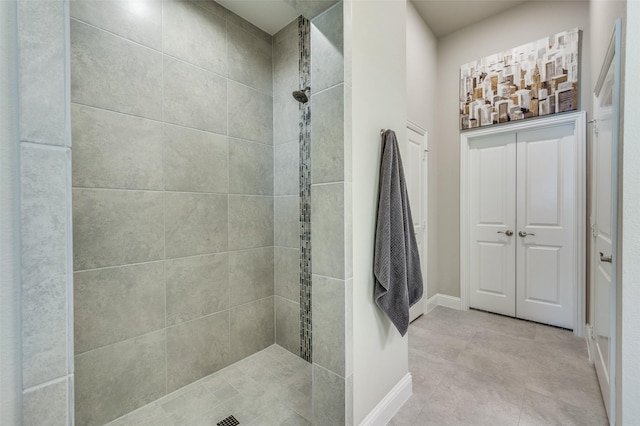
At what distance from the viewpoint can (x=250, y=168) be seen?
237cm

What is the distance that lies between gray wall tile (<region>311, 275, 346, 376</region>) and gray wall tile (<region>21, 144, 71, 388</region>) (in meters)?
0.97

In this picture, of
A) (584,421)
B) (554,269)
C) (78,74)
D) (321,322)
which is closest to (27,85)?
(321,322)

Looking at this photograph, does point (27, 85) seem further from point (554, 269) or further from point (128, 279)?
point (554, 269)

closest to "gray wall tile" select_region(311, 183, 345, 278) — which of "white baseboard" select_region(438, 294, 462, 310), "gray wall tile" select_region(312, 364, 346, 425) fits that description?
"gray wall tile" select_region(312, 364, 346, 425)

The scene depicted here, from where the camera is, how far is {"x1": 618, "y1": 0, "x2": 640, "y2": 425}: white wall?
3.97 feet

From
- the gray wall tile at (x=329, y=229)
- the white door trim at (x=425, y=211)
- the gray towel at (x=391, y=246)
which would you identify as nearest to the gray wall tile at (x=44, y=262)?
the gray wall tile at (x=329, y=229)

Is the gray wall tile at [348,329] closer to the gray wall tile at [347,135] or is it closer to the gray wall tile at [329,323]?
the gray wall tile at [329,323]

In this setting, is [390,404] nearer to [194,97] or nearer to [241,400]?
[241,400]

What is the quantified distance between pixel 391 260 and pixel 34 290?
134 cm

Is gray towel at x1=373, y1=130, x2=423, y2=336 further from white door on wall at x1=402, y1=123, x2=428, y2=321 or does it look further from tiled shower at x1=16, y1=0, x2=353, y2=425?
white door on wall at x1=402, y1=123, x2=428, y2=321

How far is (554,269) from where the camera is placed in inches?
113

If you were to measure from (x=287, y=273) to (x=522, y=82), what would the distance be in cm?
323

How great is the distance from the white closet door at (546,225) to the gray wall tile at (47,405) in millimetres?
3753

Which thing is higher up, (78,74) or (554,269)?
(78,74)
